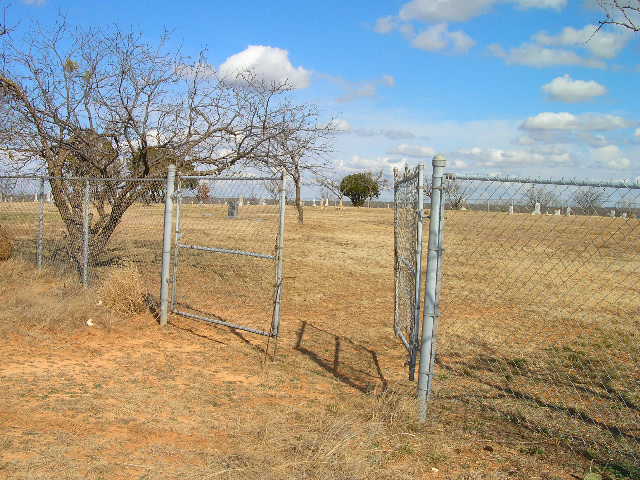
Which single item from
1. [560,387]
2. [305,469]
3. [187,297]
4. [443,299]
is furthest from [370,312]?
[305,469]

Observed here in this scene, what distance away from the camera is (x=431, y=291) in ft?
15.3

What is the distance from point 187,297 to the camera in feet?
32.9

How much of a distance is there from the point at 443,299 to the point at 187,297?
493cm

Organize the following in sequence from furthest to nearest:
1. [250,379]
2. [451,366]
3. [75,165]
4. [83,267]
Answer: [75,165], [83,267], [451,366], [250,379]

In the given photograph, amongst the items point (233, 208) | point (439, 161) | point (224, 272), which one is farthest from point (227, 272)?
point (439, 161)

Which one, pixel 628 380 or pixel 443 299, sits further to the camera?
pixel 443 299

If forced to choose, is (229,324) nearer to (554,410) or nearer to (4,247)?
(554,410)

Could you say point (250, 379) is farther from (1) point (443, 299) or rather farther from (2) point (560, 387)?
(1) point (443, 299)

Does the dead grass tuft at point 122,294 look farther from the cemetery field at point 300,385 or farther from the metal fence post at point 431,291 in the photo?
the metal fence post at point 431,291

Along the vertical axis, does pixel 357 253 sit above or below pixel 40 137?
below

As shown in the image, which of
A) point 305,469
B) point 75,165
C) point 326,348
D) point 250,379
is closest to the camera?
point 305,469

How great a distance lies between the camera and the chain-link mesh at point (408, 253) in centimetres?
568

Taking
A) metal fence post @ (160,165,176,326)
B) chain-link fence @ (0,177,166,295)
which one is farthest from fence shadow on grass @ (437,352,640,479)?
chain-link fence @ (0,177,166,295)

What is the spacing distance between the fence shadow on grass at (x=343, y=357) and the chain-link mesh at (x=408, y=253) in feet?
1.44
